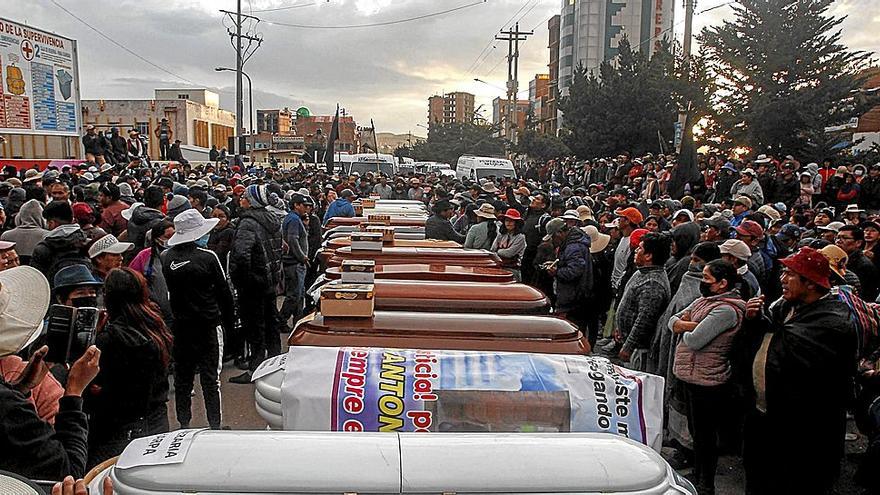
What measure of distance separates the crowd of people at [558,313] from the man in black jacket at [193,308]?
0.01m

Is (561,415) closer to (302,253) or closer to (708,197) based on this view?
(302,253)

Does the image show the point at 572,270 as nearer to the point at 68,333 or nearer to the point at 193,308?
the point at 193,308

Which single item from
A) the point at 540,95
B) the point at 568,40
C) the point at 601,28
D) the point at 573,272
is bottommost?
the point at 573,272

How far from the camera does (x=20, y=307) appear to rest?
2.47 metres

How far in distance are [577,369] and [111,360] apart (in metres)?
2.44

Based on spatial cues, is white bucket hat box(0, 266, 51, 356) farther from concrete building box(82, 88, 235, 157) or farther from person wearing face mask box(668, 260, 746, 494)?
concrete building box(82, 88, 235, 157)

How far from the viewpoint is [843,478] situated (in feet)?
15.9

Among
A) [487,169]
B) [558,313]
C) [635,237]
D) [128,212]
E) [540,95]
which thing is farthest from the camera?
[540,95]

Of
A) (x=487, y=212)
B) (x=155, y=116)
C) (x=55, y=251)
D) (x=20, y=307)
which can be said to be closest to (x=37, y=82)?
(x=487, y=212)

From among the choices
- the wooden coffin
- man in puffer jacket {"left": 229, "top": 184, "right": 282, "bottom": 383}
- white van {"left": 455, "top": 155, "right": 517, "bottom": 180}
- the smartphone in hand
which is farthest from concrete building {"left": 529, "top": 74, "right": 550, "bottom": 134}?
the smartphone in hand

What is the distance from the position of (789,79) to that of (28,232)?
1890cm

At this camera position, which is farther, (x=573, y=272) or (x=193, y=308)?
(x=573, y=272)

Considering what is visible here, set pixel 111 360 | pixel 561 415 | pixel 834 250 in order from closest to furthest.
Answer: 1. pixel 561 415
2. pixel 111 360
3. pixel 834 250

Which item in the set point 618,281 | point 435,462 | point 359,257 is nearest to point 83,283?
point 359,257
